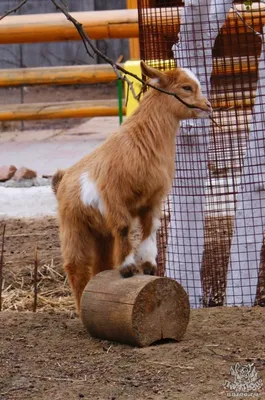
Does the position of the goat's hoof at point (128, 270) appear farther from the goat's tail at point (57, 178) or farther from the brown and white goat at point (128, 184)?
the goat's tail at point (57, 178)

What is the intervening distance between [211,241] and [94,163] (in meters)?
1.98

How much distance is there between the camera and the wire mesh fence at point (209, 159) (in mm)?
6801

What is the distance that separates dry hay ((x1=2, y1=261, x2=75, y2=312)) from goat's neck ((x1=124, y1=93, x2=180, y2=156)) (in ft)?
6.37

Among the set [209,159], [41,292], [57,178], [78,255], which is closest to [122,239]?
[78,255]

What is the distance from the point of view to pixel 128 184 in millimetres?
5363

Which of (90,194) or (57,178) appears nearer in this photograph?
(90,194)

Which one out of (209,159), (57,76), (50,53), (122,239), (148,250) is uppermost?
(50,53)

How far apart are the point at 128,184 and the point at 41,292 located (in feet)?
8.07

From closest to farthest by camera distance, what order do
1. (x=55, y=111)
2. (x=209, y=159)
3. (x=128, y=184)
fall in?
(x=128, y=184) < (x=209, y=159) < (x=55, y=111)

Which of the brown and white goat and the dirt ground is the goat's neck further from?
the dirt ground

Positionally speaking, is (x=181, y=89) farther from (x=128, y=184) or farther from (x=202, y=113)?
(x=128, y=184)

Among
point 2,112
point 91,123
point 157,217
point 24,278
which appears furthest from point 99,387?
point 91,123

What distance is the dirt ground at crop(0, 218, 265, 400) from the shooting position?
15.4ft

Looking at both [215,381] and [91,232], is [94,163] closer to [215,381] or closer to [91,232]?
[91,232]
